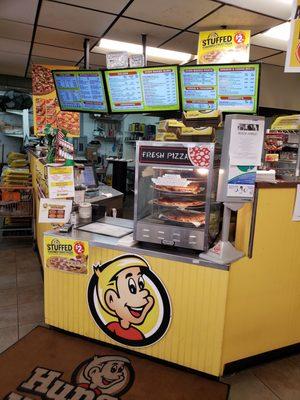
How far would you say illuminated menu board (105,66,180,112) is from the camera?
381 cm

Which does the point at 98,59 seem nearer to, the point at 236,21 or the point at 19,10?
the point at 19,10

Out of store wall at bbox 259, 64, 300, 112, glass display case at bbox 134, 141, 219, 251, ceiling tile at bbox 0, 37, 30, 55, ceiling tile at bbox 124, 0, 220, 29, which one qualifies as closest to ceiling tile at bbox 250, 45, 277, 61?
store wall at bbox 259, 64, 300, 112

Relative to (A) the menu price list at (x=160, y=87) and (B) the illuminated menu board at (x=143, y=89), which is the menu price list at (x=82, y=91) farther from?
(A) the menu price list at (x=160, y=87)

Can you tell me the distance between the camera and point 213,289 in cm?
239

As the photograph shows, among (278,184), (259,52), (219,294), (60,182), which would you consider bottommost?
(219,294)

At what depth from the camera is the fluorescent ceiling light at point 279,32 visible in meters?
3.95

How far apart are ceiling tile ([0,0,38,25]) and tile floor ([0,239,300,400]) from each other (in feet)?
10.3

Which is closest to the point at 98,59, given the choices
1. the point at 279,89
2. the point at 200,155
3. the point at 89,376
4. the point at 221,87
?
the point at 221,87

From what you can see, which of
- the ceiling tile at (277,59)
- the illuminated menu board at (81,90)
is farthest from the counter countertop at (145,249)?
the ceiling tile at (277,59)

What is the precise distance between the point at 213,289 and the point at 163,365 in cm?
77

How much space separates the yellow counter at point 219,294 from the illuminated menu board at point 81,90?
2.19 m

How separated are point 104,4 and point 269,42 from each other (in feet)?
8.05

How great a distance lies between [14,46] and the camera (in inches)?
205

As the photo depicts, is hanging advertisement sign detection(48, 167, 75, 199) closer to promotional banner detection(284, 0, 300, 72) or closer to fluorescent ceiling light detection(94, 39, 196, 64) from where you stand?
promotional banner detection(284, 0, 300, 72)
